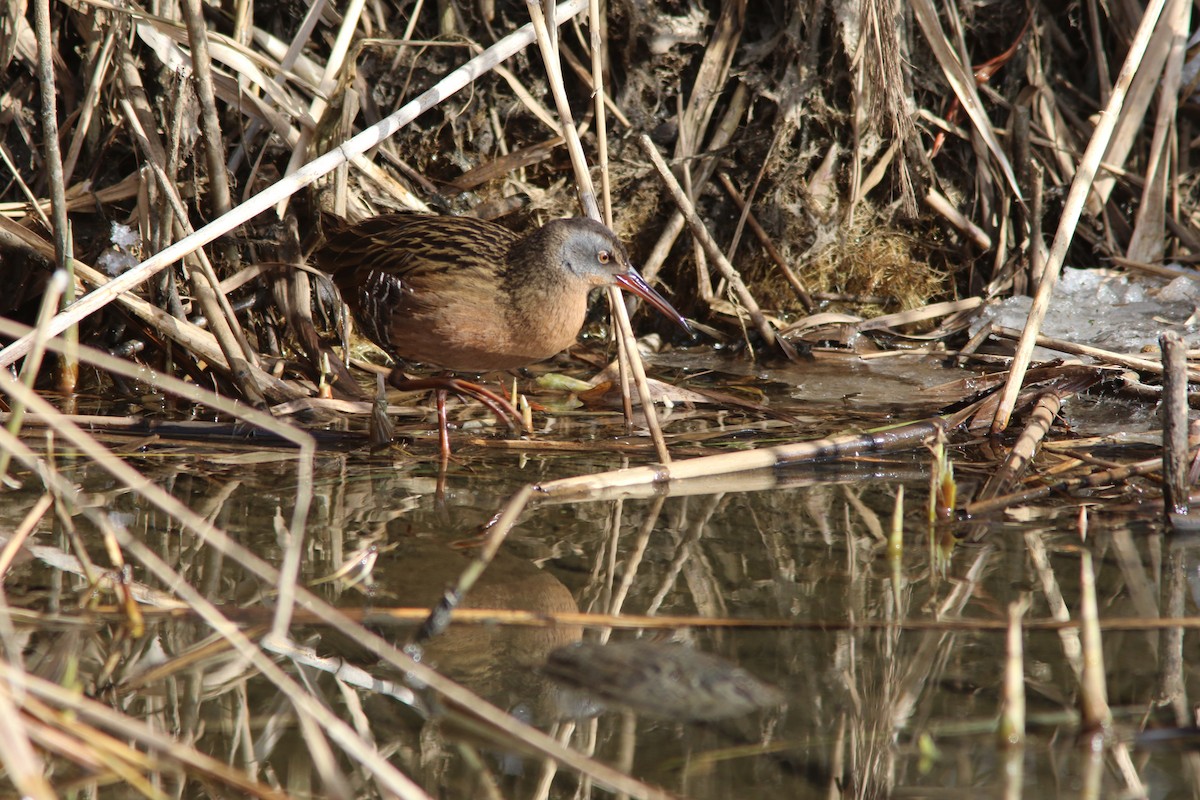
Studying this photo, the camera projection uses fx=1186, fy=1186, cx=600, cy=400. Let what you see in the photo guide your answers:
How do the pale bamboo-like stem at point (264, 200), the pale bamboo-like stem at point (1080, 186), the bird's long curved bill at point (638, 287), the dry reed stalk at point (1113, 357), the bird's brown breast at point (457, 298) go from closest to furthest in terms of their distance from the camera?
the pale bamboo-like stem at point (264, 200)
the pale bamboo-like stem at point (1080, 186)
the dry reed stalk at point (1113, 357)
the bird's brown breast at point (457, 298)
the bird's long curved bill at point (638, 287)

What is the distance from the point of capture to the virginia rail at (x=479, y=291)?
3719 mm

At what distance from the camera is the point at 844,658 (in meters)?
2.17

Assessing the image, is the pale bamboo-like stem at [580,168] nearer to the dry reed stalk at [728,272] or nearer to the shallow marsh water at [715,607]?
the shallow marsh water at [715,607]

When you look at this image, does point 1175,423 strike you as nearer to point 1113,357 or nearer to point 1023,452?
point 1023,452

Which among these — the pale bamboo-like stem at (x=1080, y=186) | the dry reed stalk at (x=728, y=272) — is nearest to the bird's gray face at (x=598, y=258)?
the dry reed stalk at (x=728, y=272)

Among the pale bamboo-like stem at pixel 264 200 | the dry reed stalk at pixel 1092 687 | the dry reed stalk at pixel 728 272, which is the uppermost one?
the pale bamboo-like stem at pixel 264 200

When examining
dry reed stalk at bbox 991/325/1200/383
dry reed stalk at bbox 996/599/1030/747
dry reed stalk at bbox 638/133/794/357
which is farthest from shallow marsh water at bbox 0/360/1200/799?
dry reed stalk at bbox 638/133/794/357

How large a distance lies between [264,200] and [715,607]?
1697 millimetres

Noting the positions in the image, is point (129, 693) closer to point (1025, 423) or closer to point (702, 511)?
point (702, 511)

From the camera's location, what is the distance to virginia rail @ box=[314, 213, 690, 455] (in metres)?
3.72

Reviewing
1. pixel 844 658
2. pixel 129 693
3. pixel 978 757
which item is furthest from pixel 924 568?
pixel 129 693

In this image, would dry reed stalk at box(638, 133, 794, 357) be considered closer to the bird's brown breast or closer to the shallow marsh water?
the bird's brown breast

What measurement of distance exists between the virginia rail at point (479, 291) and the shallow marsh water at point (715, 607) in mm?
405

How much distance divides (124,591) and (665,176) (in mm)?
2508
